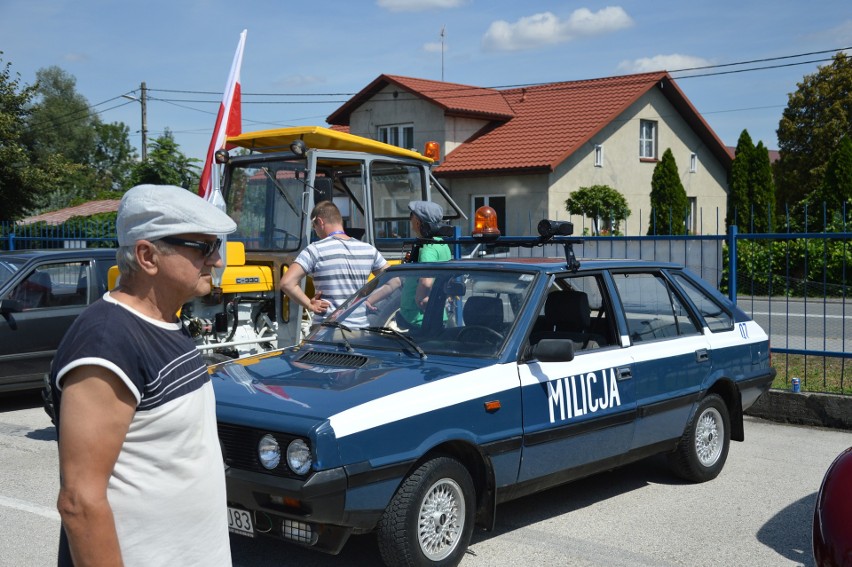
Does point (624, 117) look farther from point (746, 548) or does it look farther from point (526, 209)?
point (746, 548)

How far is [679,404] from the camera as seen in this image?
6.29 meters

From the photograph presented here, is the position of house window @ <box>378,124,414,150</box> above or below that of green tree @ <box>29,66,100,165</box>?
below

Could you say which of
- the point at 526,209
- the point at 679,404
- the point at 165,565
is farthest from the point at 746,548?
the point at 526,209

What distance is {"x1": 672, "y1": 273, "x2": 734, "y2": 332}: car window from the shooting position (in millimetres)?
6816

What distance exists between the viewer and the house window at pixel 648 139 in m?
33.8

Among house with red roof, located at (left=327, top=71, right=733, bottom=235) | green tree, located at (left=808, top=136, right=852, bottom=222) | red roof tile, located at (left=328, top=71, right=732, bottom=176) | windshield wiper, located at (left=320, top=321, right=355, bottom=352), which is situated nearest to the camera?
windshield wiper, located at (left=320, top=321, right=355, bottom=352)

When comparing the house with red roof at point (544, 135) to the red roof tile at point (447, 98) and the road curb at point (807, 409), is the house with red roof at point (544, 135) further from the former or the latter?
the road curb at point (807, 409)

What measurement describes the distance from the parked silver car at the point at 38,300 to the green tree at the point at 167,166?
71.5 ft

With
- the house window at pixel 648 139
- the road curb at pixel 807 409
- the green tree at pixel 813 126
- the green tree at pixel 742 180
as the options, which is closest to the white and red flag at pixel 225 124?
the road curb at pixel 807 409

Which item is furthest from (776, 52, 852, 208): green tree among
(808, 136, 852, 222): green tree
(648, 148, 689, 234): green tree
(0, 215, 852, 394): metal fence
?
(0, 215, 852, 394): metal fence

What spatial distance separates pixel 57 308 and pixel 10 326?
0.54 metres

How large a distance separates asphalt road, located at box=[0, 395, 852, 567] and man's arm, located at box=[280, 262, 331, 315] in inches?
80.7

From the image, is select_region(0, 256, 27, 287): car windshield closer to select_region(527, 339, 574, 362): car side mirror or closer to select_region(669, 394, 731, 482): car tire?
select_region(527, 339, 574, 362): car side mirror

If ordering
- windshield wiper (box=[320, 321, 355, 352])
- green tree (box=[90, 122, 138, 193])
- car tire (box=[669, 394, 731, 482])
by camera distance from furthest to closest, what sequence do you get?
green tree (box=[90, 122, 138, 193]) < car tire (box=[669, 394, 731, 482]) < windshield wiper (box=[320, 321, 355, 352])
